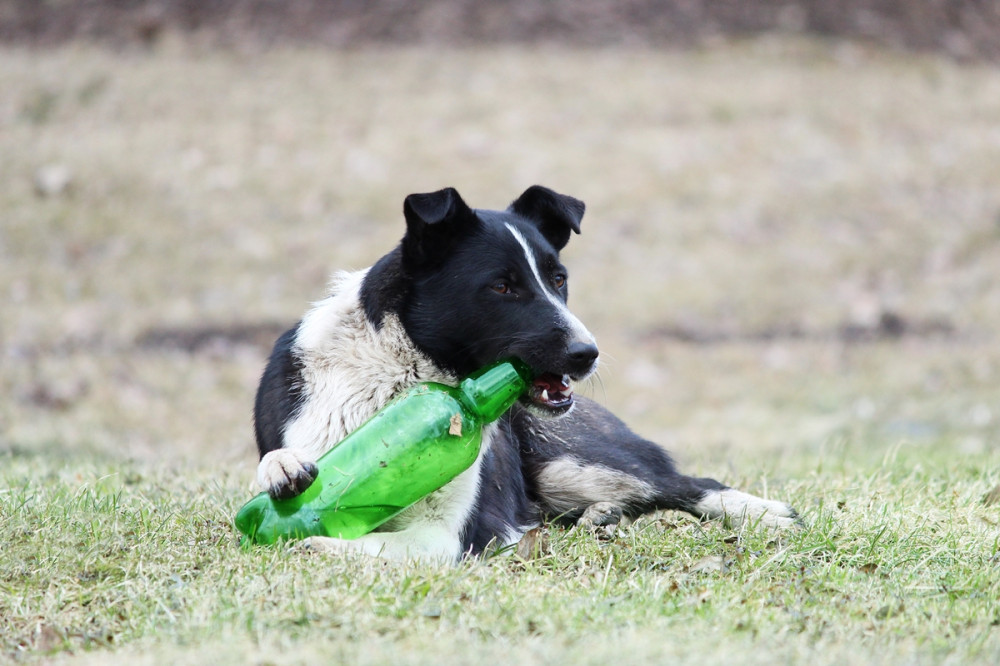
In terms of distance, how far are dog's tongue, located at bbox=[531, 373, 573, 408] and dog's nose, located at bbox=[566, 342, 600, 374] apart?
0.13 metres

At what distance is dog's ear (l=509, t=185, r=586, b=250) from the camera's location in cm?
495

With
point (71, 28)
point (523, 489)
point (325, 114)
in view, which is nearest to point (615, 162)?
point (325, 114)

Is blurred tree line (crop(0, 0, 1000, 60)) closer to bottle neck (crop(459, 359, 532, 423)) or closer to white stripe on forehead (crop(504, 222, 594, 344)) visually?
white stripe on forehead (crop(504, 222, 594, 344))

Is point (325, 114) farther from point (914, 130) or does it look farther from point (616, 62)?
point (914, 130)

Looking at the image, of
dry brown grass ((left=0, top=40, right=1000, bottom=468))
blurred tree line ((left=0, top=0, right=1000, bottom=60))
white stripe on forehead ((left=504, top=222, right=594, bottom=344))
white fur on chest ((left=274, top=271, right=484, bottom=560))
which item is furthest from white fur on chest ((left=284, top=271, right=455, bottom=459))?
blurred tree line ((left=0, top=0, right=1000, bottom=60))

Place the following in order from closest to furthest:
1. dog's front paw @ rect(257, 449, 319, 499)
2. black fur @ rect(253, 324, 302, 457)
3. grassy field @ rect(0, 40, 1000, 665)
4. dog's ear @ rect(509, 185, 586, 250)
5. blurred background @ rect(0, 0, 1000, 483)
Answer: grassy field @ rect(0, 40, 1000, 665) < dog's front paw @ rect(257, 449, 319, 499) < black fur @ rect(253, 324, 302, 457) < dog's ear @ rect(509, 185, 586, 250) < blurred background @ rect(0, 0, 1000, 483)

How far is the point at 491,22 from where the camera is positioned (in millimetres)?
17844

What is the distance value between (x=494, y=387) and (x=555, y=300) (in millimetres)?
478

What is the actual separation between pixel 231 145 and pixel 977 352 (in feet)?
31.8

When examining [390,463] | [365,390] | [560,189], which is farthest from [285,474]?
[560,189]

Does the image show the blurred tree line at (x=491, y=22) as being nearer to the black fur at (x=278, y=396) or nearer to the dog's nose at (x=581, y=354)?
the black fur at (x=278, y=396)

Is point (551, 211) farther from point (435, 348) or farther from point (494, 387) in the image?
point (494, 387)

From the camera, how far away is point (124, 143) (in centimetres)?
1478

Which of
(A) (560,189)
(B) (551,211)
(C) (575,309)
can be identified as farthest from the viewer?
(A) (560,189)
